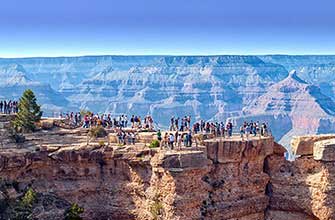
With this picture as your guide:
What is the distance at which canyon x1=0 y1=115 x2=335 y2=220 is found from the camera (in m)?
57.1

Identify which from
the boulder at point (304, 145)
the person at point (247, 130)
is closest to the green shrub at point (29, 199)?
the person at point (247, 130)

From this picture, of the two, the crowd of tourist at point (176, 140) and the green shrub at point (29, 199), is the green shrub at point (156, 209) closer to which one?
the crowd of tourist at point (176, 140)

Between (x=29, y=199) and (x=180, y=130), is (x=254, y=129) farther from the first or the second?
(x=29, y=199)

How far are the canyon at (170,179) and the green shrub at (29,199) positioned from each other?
1.00 metres

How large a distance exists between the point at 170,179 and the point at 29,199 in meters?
12.9

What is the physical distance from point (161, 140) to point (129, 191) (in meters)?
6.01

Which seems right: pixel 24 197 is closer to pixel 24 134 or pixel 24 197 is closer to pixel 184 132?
pixel 24 134

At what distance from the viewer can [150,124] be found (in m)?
69.6

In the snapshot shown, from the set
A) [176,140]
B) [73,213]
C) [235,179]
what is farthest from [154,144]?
[73,213]

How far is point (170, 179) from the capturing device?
5588 centimetres

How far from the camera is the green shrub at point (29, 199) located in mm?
54378

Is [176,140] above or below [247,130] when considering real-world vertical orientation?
below

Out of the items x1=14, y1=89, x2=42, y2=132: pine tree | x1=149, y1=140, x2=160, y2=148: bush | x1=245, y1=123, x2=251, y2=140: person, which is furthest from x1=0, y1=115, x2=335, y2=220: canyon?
x1=14, y1=89, x2=42, y2=132: pine tree

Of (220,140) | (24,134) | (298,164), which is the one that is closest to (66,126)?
(24,134)
